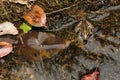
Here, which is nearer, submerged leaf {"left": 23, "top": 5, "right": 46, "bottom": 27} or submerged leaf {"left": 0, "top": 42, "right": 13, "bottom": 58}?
submerged leaf {"left": 0, "top": 42, "right": 13, "bottom": 58}

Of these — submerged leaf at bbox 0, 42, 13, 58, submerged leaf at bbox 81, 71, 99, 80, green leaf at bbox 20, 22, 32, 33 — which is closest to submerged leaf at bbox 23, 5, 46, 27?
green leaf at bbox 20, 22, 32, 33

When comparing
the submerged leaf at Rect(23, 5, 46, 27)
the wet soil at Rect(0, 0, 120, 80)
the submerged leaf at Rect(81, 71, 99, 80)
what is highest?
the submerged leaf at Rect(23, 5, 46, 27)

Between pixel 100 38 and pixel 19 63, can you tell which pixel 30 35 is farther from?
pixel 100 38

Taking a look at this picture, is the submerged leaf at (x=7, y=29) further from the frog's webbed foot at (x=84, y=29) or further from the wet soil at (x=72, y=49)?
the frog's webbed foot at (x=84, y=29)

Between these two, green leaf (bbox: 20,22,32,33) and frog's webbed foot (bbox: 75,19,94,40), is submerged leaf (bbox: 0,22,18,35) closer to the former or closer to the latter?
green leaf (bbox: 20,22,32,33)

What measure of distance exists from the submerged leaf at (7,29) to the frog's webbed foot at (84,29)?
0.46 meters

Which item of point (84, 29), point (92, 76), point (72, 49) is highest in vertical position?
point (84, 29)

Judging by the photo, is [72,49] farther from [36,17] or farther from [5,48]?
[5,48]

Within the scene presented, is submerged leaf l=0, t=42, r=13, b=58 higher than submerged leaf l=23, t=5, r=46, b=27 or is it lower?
lower

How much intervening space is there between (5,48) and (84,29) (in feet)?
1.95

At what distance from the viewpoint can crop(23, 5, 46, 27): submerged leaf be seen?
2129 mm

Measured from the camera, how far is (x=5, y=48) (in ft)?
6.66

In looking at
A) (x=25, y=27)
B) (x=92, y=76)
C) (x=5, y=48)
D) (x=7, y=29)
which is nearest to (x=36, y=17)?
(x=25, y=27)

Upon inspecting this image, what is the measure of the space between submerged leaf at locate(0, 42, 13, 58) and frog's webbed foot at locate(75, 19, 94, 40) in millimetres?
504
